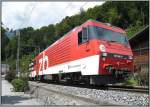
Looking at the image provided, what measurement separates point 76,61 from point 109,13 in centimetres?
4237

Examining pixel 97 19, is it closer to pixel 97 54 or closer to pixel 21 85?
pixel 21 85

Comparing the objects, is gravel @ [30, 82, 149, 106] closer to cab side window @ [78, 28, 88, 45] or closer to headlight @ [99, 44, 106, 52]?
headlight @ [99, 44, 106, 52]

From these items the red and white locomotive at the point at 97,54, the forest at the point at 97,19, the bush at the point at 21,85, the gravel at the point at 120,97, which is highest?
the forest at the point at 97,19

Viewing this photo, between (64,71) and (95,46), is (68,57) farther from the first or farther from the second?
(95,46)

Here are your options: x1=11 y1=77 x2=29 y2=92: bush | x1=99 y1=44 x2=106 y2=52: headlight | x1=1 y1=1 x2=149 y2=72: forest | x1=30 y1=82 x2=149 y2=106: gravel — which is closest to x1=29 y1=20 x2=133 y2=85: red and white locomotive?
x1=99 y1=44 x2=106 y2=52: headlight

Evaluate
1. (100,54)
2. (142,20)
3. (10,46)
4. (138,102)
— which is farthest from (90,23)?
(10,46)

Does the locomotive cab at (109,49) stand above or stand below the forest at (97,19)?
below

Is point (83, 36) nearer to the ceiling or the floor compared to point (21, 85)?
nearer to the ceiling

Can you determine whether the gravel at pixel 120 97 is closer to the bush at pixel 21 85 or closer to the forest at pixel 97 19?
the bush at pixel 21 85

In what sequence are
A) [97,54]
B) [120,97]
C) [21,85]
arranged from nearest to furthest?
[120,97], [97,54], [21,85]

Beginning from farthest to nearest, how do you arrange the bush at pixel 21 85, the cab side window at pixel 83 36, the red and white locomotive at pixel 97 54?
the bush at pixel 21 85 → the cab side window at pixel 83 36 → the red and white locomotive at pixel 97 54

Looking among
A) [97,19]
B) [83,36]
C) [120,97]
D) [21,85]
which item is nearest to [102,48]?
[83,36]

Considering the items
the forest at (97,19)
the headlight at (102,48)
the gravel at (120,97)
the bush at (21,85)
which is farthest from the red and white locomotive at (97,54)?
the forest at (97,19)

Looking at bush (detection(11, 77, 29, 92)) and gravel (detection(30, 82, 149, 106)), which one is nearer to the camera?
gravel (detection(30, 82, 149, 106))
